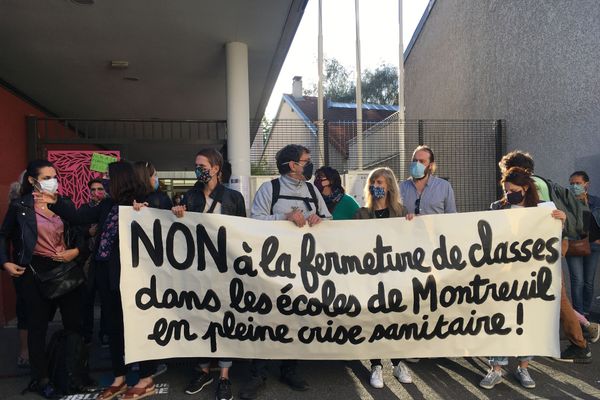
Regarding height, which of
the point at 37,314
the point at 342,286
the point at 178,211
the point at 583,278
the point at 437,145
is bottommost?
the point at 583,278

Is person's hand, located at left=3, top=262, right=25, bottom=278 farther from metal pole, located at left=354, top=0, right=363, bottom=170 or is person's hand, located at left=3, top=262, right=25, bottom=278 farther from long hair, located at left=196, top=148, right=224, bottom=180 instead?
metal pole, located at left=354, top=0, right=363, bottom=170

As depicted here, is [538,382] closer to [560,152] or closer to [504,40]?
[560,152]

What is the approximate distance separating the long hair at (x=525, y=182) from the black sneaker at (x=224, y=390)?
8.68ft

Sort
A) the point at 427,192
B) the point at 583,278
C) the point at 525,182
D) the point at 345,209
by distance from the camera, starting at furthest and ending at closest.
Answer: the point at 583,278 → the point at 345,209 → the point at 427,192 → the point at 525,182

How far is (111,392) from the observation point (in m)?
3.58

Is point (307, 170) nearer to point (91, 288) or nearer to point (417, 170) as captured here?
point (417, 170)

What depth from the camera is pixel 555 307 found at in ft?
12.3

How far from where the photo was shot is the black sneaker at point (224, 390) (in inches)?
139

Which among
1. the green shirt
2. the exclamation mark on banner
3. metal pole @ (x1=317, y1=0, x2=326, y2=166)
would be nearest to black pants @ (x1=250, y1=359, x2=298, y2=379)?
the green shirt

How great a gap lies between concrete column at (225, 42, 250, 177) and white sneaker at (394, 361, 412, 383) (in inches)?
167

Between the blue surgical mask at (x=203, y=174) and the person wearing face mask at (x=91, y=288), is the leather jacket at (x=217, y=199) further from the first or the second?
the person wearing face mask at (x=91, y=288)

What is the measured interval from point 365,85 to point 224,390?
37.2 meters

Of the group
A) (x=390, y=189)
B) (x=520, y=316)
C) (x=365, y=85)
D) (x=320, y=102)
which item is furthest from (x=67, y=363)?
(x=365, y=85)

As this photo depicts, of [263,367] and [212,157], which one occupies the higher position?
[212,157]
